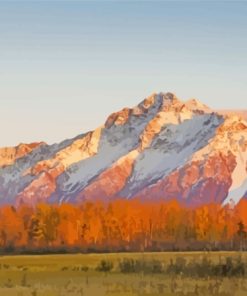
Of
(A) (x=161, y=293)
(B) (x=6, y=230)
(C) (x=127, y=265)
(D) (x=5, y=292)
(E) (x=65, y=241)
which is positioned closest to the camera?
(A) (x=161, y=293)

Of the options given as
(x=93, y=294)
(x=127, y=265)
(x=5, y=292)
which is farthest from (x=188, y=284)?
(x=127, y=265)

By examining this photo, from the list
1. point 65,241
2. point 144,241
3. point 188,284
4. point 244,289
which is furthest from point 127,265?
point 144,241

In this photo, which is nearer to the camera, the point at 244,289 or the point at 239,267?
the point at 244,289

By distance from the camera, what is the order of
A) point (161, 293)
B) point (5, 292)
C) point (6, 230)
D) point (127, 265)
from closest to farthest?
1. point (161, 293)
2. point (5, 292)
3. point (127, 265)
4. point (6, 230)

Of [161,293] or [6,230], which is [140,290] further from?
[6,230]

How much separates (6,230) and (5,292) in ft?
517

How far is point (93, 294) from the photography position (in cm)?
3731

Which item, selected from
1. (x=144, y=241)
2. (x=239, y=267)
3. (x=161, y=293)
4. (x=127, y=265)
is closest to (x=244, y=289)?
(x=161, y=293)

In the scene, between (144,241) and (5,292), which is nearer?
(5,292)

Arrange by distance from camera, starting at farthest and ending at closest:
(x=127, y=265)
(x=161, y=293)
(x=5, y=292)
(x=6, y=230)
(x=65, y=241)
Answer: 1. (x=6, y=230)
2. (x=65, y=241)
3. (x=127, y=265)
4. (x=5, y=292)
5. (x=161, y=293)

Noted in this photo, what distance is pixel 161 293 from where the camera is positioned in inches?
1443

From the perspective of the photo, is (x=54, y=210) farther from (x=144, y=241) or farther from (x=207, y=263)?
(x=207, y=263)

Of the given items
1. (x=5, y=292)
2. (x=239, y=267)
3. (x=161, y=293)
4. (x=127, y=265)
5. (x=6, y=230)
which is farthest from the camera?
(x=6, y=230)

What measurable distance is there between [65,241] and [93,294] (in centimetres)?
14419
